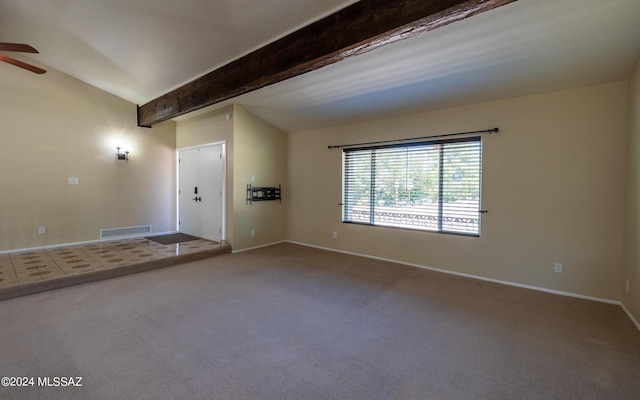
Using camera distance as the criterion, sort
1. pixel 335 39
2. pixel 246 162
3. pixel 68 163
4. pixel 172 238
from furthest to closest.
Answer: pixel 172 238 < pixel 246 162 < pixel 68 163 < pixel 335 39

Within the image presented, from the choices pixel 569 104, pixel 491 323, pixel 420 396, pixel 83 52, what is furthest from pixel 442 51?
pixel 83 52

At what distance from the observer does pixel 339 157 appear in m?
5.47

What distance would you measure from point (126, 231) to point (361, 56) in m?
5.84

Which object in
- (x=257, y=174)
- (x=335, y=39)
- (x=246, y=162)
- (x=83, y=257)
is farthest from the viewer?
(x=257, y=174)

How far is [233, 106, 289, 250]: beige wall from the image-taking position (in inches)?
210

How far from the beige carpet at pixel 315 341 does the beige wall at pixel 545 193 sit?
15.1 inches

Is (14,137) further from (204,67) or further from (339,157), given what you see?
(339,157)

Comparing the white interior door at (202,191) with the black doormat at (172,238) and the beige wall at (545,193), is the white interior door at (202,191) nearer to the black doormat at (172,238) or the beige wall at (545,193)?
the black doormat at (172,238)

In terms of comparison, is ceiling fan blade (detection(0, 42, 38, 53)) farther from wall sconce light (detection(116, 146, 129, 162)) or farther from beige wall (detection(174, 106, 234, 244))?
wall sconce light (detection(116, 146, 129, 162))

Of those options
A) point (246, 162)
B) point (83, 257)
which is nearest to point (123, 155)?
point (83, 257)

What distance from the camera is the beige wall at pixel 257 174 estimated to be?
210 inches

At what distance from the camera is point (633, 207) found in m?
2.82

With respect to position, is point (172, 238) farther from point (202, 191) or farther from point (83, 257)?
point (83, 257)

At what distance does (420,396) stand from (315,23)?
3295 mm
